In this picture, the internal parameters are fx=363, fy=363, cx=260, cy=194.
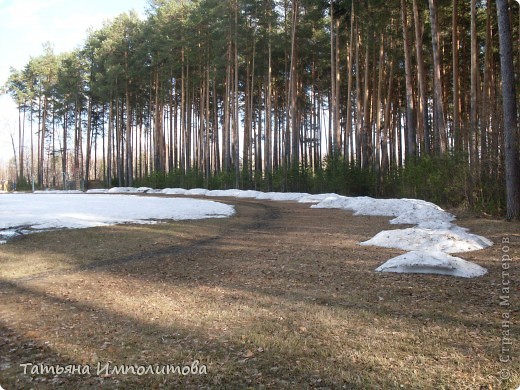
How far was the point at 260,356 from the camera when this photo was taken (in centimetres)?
238

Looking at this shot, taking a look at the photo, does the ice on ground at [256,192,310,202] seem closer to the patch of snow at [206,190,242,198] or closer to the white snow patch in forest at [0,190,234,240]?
the patch of snow at [206,190,242,198]

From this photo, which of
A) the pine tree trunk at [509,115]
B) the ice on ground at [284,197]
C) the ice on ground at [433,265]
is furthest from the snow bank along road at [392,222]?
the ice on ground at [284,197]

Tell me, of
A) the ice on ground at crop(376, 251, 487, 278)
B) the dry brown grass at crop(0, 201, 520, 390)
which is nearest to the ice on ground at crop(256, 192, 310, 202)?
the dry brown grass at crop(0, 201, 520, 390)

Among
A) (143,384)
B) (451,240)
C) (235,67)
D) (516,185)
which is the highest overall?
(235,67)

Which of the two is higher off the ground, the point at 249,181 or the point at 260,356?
the point at 249,181

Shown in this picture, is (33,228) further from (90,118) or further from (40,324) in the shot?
(90,118)

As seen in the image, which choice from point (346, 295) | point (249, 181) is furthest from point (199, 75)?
point (346, 295)

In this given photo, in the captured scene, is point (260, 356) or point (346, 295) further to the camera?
point (346, 295)

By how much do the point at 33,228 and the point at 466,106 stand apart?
69.6 ft

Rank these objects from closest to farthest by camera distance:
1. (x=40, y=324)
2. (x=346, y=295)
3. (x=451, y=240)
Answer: (x=40, y=324) → (x=346, y=295) → (x=451, y=240)

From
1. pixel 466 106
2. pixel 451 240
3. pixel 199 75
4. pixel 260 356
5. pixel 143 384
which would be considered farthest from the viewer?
pixel 199 75

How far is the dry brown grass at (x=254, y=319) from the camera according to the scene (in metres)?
2.17

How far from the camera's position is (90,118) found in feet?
125

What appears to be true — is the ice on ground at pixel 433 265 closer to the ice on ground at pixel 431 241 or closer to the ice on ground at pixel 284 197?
the ice on ground at pixel 431 241
